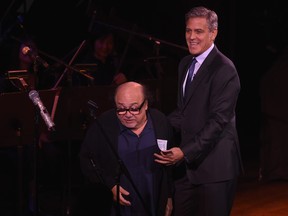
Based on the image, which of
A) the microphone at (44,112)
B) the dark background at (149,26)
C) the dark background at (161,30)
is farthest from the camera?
the dark background at (149,26)

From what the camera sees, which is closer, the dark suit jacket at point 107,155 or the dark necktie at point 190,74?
the dark suit jacket at point 107,155

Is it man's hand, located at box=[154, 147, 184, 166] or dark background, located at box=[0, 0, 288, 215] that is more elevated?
dark background, located at box=[0, 0, 288, 215]

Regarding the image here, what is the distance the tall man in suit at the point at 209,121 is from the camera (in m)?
4.33

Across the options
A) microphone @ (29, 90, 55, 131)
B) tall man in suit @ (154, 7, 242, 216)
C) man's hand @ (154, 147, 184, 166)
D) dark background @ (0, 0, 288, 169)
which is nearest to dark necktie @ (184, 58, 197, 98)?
tall man in suit @ (154, 7, 242, 216)

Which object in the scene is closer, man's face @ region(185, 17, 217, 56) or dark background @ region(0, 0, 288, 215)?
man's face @ region(185, 17, 217, 56)

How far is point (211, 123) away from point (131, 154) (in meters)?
0.51

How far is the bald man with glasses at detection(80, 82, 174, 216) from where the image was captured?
4.27 m

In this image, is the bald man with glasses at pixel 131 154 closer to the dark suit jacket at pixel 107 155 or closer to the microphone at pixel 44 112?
the dark suit jacket at pixel 107 155

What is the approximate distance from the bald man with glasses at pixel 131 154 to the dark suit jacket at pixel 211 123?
18 centimetres

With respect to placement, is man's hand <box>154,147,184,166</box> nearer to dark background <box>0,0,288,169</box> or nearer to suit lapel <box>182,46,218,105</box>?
suit lapel <box>182,46,218,105</box>

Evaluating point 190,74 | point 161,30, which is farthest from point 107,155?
point 161,30

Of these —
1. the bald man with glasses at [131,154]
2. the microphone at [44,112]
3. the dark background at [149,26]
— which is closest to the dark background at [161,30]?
the dark background at [149,26]

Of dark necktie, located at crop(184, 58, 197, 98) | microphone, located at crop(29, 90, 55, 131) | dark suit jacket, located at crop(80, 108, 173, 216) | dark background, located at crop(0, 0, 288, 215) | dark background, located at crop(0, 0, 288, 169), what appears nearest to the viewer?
dark suit jacket, located at crop(80, 108, 173, 216)

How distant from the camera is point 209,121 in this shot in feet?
14.2
